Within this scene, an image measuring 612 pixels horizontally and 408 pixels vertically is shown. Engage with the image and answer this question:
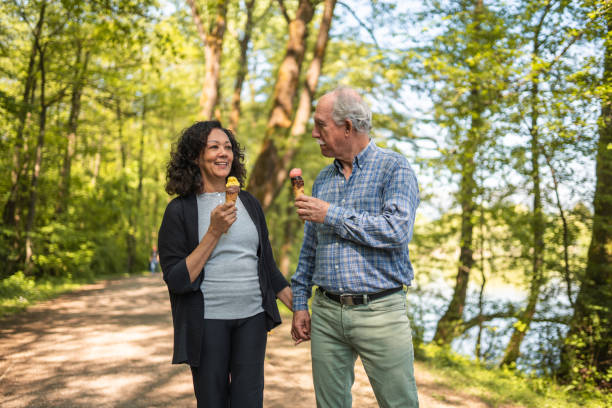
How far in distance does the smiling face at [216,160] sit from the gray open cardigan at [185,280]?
6.1 inches

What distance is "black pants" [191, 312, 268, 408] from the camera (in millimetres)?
2750

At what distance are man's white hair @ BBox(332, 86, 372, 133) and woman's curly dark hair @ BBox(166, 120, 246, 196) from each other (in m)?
0.84

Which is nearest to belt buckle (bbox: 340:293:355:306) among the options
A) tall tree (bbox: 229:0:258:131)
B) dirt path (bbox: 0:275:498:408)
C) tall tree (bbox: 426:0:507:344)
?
dirt path (bbox: 0:275:498:408)

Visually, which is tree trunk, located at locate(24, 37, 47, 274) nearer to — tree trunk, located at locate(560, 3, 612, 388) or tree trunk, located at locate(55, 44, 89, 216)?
tree trunk, located at locate(55, 44, 89, 216)

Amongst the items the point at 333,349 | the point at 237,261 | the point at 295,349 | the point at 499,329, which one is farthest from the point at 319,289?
the point at 499,329

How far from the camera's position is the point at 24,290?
38.7 feet

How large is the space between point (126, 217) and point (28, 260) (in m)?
10.8

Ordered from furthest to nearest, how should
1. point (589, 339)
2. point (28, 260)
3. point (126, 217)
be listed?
1. point (126, 217)
2. point (28, 260)
3. point (589, 339)

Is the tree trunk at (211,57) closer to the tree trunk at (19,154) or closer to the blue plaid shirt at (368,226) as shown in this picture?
the tree trunk at (19,154)

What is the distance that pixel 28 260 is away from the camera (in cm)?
1357

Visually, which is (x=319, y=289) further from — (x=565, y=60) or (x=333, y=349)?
(x=565, y=60)

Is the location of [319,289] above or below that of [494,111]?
below

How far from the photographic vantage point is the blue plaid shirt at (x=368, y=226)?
2414 mm

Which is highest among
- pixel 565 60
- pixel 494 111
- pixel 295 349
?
pixel 565 60
